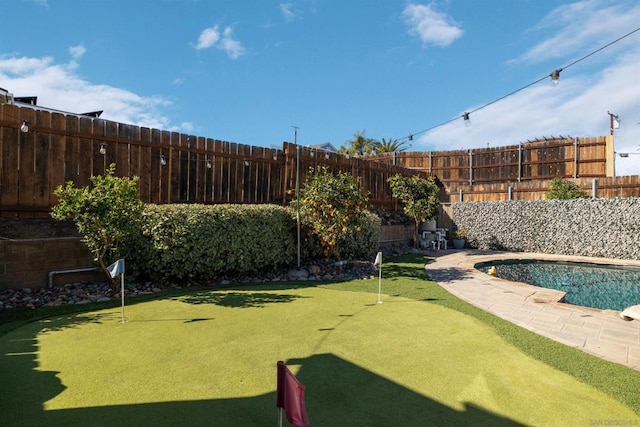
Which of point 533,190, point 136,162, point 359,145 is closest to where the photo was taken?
point 136,162

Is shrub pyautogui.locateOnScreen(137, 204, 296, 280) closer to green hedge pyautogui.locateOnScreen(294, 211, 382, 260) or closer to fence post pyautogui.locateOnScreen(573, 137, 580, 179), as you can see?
green hedge pyautogui.locateOnScreen(294, 211, 382, 260)

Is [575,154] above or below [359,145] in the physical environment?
below

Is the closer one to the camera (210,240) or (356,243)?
(210,240)

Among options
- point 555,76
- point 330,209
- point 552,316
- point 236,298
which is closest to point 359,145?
point 555,76

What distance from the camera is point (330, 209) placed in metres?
8.00

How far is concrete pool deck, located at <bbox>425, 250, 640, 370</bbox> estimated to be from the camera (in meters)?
3.78

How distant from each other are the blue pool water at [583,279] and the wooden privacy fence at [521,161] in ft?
26.4

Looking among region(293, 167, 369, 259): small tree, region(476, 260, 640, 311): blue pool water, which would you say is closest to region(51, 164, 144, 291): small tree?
region(293, 167, 369, 259): small tree

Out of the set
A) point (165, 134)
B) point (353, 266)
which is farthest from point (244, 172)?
point (353, 266)

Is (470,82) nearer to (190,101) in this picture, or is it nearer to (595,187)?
(595,187)

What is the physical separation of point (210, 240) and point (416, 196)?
8834 mm

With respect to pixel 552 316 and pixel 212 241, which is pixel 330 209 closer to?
pixel 212 241

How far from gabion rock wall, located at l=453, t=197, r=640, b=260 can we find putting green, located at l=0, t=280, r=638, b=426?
10876 mm

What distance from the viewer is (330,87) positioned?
13359 millimetres
